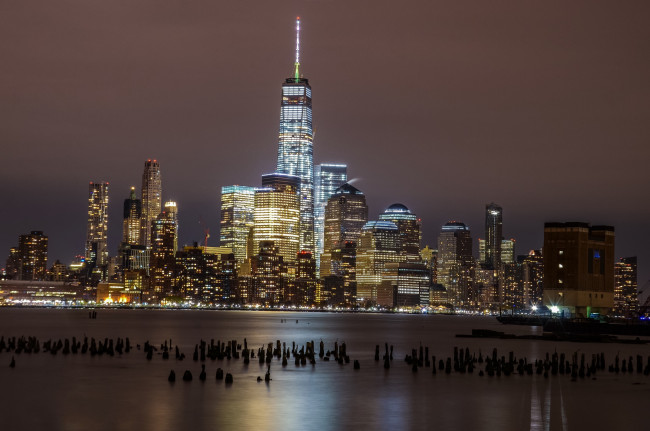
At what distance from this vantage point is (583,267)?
589 ft

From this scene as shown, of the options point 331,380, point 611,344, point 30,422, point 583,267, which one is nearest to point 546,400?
point 331,380

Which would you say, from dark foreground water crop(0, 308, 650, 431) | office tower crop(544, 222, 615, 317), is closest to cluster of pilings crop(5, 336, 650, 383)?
dark foreground water crop(0, 308, 650, 431)

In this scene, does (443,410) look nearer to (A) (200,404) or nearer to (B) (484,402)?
(B) (484,402)

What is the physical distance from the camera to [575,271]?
586 feet

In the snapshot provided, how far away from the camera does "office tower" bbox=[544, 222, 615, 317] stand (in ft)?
587

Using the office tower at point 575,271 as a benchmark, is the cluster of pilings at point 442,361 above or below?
below

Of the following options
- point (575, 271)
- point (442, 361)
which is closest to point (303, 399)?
point (442, 361)

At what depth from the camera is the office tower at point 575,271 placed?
179m

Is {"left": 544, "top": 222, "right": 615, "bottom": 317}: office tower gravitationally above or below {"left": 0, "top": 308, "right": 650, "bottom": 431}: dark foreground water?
above

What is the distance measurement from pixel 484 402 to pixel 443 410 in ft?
12.9

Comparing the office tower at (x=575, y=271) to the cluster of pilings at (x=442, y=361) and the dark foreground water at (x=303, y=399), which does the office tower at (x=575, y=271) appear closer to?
the cluster of pilings at (x=442, y=361)

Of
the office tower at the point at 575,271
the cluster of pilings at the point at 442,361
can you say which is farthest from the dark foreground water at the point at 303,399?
the office tower at the point at 575,271

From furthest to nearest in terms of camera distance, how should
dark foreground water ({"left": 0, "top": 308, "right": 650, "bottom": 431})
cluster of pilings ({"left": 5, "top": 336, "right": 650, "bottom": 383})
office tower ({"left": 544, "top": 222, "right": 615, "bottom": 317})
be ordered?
office tower ({"left": 544, "top": 222, "right": 615, "bottom": 317}) → cluster of pilings ({"left": 5, "top": 336, "right": 650, "bottom": 383}) → dark foreground water ({"left": 0, "top": 308, "right": 650, "bottom": 431})

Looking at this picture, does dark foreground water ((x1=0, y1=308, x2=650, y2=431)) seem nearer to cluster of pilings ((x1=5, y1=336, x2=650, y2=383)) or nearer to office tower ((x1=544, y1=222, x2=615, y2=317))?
cluster of pilings ((x1=5, y1=336, x2=650, y2=383))
